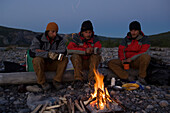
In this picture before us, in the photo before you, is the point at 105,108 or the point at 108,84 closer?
the point at 105,108

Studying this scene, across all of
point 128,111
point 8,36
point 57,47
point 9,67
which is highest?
point 8,36

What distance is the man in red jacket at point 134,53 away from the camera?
15.1 ft

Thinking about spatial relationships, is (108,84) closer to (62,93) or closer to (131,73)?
(131,73)

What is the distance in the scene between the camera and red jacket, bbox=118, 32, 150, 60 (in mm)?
4707

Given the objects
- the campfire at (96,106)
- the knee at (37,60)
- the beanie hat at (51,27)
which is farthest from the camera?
the beanie hat at (51,27)

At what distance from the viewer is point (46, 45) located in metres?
4.56

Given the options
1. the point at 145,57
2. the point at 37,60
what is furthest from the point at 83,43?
the point at 145,57

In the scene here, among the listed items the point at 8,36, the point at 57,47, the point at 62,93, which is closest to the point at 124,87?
the point at 62,93

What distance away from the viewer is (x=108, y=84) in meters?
4.71

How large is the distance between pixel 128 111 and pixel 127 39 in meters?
2.71

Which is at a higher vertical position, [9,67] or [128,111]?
[9,67]

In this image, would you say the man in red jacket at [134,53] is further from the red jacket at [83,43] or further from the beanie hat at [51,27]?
the beanie hat at [51,27]

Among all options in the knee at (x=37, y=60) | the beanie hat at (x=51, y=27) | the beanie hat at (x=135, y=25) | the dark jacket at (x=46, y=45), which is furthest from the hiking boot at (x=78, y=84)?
the beanie hat at (x=135, y=25)

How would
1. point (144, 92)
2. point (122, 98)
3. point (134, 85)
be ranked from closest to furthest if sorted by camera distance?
point (122, 98) → point (144, 92) → point (134, 85)
